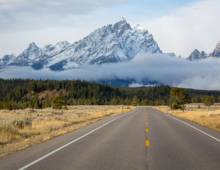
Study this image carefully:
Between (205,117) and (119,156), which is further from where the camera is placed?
(205,117)

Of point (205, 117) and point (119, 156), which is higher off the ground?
point (119, 156)

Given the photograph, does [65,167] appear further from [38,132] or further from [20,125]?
[20,125]

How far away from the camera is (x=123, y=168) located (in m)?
11.1

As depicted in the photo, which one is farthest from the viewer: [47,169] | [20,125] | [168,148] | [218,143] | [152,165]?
[20,125]

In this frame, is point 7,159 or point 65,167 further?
point 7,159

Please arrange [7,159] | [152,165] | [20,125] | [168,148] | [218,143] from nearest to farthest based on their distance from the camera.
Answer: [152,165] → [7,159] → [168,148] → [218,143] → [20,125]

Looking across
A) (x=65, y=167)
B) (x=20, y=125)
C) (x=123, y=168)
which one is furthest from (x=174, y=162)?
(x=20, y=125)

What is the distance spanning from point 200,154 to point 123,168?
12.8 ft

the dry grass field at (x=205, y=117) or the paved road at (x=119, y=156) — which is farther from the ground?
the paved road at (x=119, y=156)

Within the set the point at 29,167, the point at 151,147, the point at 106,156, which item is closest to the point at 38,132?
the point at 151,147

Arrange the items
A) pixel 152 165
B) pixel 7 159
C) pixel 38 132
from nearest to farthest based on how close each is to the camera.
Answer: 1. pixel 152 165
2. pixel 7 159
3. pixel 38 132

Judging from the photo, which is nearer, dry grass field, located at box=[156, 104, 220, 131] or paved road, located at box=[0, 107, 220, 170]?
paved road, located at box=[0, 107, 220, 170]

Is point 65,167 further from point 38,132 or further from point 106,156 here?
point 38,132

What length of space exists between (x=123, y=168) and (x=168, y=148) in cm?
502
